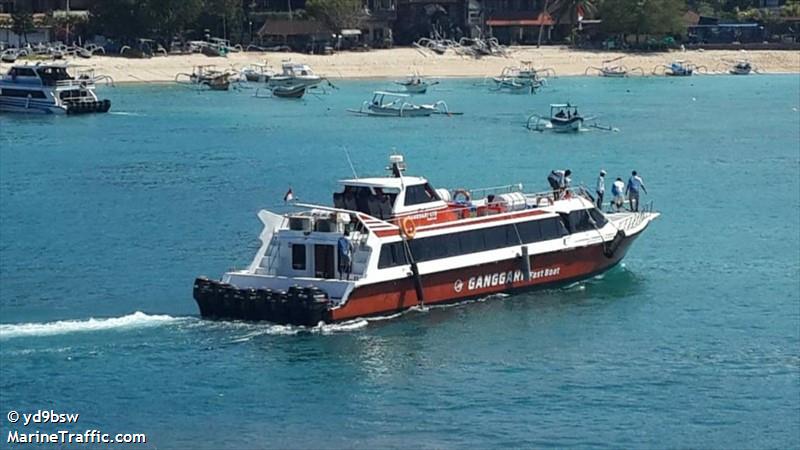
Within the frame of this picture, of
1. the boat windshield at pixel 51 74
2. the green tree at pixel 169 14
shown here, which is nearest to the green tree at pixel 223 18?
the green tree at pixel 169 14

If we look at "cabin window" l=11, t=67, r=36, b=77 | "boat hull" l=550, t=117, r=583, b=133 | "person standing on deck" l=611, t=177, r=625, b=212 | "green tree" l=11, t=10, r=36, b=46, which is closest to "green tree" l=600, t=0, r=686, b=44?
"green tree" l=11, t=10, r=36, b=46

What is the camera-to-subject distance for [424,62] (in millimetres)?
163500

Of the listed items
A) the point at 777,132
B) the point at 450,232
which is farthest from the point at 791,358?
the point at 777,132

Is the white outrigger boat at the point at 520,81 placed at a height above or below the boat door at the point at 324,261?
below

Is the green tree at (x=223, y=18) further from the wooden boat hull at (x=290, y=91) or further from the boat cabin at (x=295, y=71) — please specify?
the wooden boat hull at (x=290, y=91)

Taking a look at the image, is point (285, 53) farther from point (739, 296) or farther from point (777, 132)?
point (739, 296)

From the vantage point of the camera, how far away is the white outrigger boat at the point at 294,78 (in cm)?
13700

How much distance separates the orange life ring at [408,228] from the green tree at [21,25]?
11472 centimetres

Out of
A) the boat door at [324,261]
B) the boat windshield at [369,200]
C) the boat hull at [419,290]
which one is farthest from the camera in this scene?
the boat windshield at [369,200]

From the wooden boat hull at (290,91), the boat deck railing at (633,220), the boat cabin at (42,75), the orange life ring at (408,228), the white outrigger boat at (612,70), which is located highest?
the orange life ring at (408,228)

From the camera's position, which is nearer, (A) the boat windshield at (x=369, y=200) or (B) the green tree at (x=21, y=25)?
(A) the boat windshield at (x=369, y=200)

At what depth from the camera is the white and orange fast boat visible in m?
43.7

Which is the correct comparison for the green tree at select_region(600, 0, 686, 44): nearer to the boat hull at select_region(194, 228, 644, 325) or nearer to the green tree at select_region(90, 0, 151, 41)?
the green tree at select_region(90, 0, 151, 41)

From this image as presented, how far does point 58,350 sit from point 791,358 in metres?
18.2
